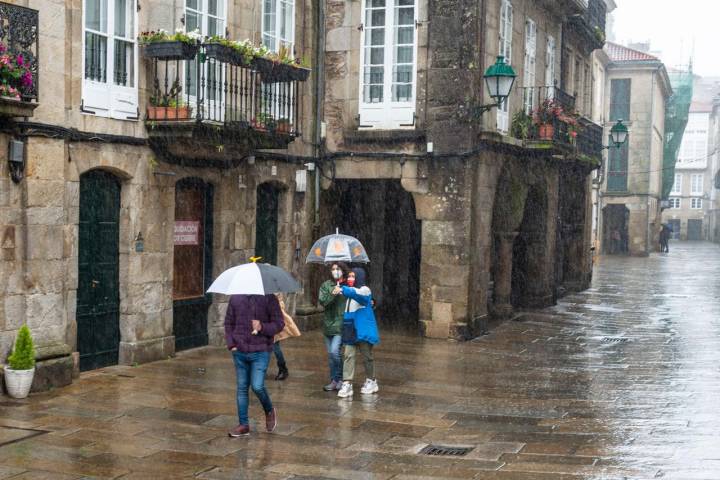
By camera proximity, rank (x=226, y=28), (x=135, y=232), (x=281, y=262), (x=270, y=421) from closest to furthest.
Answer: (x=270, y=421) < (x=135, y=232) < (x=226, y=28) < (x=281, y=262)

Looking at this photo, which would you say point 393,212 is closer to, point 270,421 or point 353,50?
point 353,50

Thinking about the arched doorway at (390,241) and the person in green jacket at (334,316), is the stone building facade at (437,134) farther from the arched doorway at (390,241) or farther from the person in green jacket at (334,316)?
the person in green jacket at (334,316)

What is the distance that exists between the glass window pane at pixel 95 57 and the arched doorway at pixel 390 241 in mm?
8552

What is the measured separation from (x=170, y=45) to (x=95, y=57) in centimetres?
102

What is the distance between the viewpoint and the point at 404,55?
57.6ft

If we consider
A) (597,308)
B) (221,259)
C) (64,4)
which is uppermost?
(64,4)

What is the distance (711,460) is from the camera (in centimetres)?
896

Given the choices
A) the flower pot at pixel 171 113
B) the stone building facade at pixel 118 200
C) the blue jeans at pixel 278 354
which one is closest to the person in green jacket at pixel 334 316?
the blue jeans at pixel 278 354

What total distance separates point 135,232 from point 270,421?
190 inches

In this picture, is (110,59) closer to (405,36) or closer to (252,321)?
(252,321)

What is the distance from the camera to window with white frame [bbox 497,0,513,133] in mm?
19019

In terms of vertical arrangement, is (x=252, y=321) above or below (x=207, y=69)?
below

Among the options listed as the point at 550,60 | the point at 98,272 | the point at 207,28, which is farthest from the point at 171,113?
the point at 550,60

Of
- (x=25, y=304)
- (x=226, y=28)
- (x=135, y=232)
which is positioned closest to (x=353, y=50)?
(x=226, y=28)
